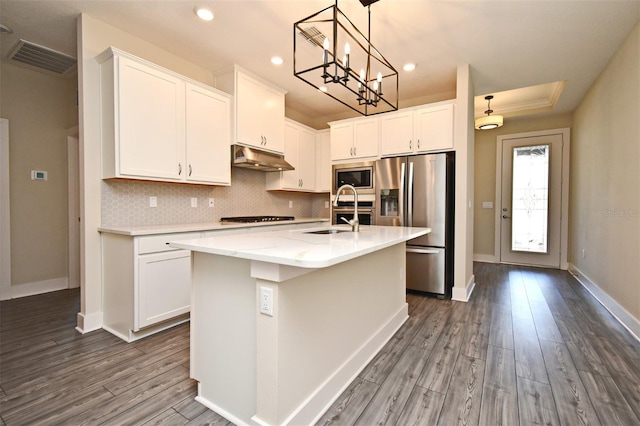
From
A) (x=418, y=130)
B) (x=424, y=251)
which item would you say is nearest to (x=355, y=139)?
(x=418, y=130)

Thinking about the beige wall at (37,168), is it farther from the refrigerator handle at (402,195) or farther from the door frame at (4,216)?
the refrigerator handle at (402,195)

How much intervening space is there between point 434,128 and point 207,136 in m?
2.62

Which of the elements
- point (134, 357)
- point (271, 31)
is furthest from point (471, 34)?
point (134, 357)

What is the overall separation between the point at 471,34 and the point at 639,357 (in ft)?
9.41

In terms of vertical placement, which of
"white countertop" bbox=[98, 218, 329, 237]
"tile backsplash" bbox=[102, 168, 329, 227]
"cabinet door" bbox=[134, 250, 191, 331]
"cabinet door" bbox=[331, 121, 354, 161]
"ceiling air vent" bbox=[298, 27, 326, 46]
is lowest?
"cabinet door" bbox=[134, 250, 191, 331]

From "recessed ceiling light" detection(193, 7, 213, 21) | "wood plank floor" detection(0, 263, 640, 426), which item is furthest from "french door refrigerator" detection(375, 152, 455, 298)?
"recessed ceiling light" detection(193, 7, 213, 21)

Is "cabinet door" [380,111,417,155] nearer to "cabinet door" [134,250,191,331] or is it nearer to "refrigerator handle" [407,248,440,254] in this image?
"refrigerator handle" [407,248,440,254]

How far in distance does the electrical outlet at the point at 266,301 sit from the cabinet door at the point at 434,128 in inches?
119

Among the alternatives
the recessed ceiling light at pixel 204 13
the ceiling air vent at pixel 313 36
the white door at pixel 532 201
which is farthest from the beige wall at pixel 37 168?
the white door at pixel 532 201

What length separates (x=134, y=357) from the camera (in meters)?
2.10

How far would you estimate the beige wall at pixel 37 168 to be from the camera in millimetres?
3355

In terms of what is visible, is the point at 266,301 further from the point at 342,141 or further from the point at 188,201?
the point at 342,141

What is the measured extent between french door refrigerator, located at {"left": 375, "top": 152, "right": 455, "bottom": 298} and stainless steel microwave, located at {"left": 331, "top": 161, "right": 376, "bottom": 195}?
0.30 m

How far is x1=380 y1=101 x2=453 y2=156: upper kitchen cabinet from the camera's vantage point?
351cm
